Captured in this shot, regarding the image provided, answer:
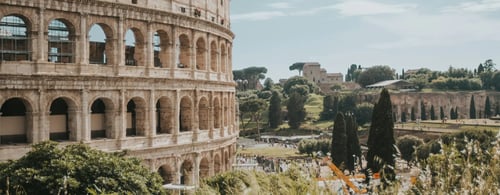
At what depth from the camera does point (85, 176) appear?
14.4 metres

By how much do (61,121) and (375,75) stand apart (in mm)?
104473

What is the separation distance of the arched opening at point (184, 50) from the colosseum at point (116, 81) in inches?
1.9

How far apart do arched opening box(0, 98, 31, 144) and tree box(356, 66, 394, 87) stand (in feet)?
344

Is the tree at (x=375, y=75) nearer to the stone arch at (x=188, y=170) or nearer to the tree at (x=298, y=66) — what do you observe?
the tree at (x=298, y=66)

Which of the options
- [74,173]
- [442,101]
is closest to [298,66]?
[442,101]

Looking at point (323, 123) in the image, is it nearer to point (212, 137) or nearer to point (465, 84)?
point (465, 84)

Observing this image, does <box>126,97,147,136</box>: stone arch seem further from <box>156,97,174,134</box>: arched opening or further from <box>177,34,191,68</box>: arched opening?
<box>177,34,191,68</box>: arched opening

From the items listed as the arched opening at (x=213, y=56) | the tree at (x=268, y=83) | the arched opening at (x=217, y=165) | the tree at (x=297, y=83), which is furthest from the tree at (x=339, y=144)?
the tree at (x=268, y=83)

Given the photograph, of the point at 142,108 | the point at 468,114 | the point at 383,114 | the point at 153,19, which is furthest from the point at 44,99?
the point at 468,114

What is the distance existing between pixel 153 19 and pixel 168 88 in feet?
9.77

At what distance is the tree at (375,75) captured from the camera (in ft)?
386

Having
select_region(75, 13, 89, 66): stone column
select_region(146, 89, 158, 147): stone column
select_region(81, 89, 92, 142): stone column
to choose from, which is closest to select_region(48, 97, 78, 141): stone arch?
select_region(81, 89, 92, 142): stone column

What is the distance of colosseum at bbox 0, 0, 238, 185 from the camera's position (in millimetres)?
18531

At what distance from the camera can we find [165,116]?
2288cm
